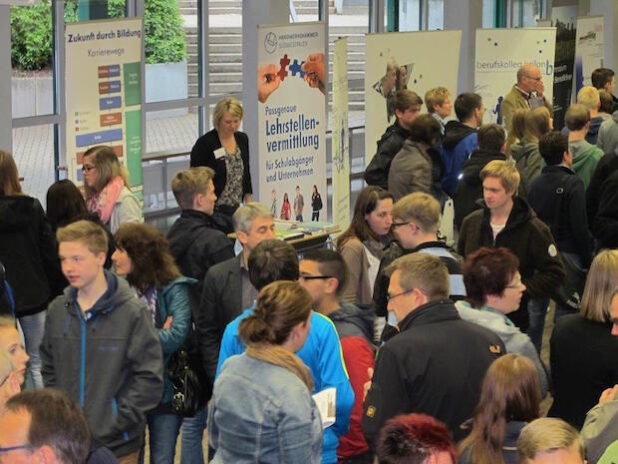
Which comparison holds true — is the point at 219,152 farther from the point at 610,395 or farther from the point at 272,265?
the point at 610,395

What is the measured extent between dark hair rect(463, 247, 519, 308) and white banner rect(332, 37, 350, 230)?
15.2 feet

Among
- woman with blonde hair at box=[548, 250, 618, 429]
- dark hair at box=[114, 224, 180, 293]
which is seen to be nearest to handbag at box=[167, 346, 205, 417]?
dark hair at box=[114, 224, 180, 293]

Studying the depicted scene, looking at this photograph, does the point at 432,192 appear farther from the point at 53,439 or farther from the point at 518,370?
the point at 53,439

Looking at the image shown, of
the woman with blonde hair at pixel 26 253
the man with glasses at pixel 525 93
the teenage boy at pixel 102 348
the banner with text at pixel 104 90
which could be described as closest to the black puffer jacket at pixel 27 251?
the woman with blonde hair at pixel 26 253

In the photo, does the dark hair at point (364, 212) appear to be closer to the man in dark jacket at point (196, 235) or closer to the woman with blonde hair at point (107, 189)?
the man in dark jacket at point (196, 235)

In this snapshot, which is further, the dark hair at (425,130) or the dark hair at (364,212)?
the dark hair at (425,130)

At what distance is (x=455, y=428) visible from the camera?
418 centimetres

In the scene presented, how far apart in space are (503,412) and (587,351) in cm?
114

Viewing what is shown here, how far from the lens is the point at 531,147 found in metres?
8.53

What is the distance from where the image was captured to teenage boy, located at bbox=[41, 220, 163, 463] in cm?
449

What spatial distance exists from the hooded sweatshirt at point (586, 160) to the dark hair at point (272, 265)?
4638 millimetres

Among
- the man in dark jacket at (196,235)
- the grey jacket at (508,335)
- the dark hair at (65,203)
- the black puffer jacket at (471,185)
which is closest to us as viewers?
the grey jacket at (508,335)

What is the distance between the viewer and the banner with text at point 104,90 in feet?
26.5

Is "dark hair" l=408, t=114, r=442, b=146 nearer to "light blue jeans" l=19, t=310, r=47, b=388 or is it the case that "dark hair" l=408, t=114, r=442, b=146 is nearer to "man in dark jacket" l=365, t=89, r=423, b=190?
"man in dark jacket" l=365, t=89, r=423, b=190
